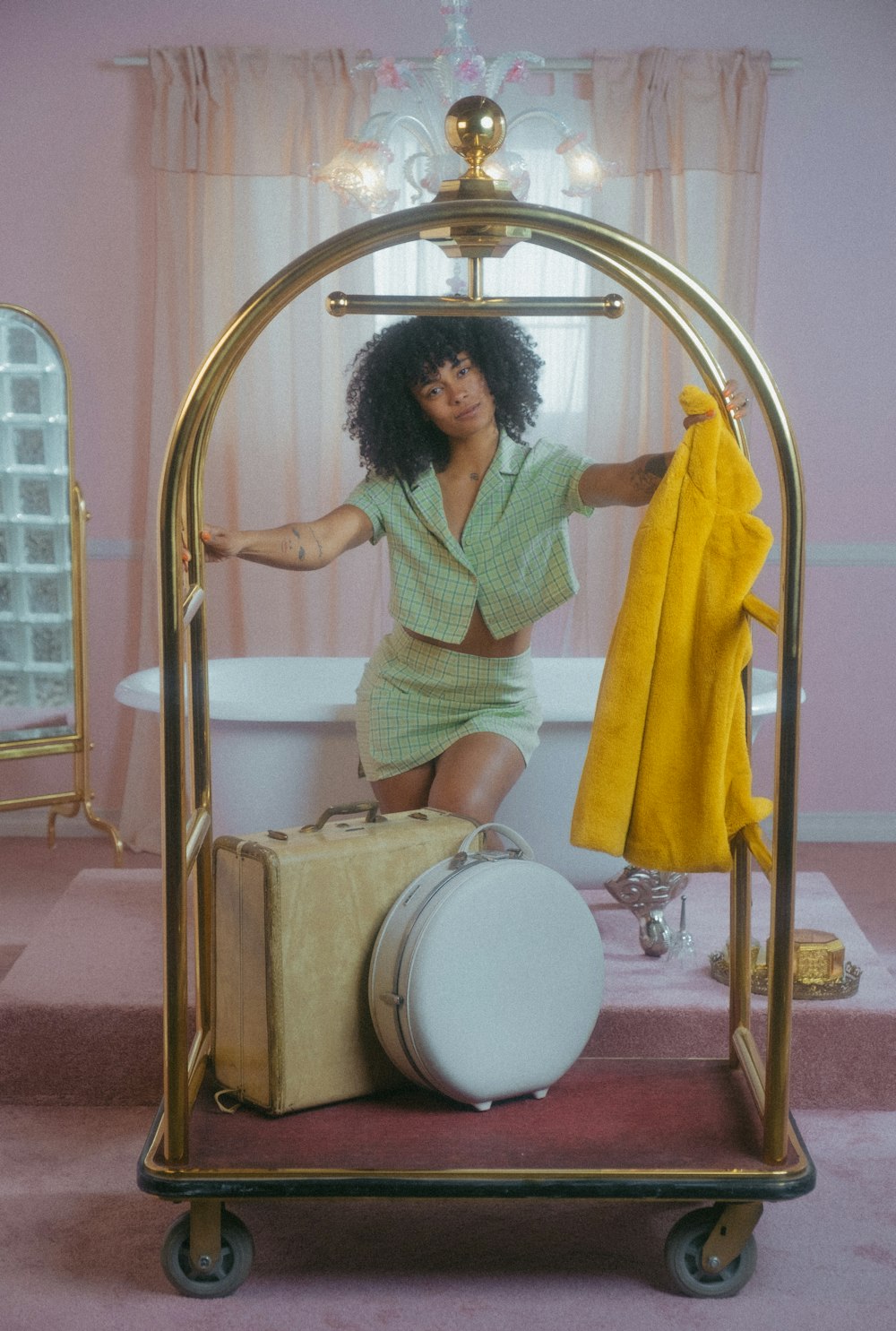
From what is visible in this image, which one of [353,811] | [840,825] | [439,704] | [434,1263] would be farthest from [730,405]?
[840,825]

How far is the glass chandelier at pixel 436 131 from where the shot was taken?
363cm

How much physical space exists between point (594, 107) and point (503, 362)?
195 centimetres

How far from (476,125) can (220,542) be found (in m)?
0.62

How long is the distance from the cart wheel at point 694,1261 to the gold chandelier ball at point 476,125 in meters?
1.33

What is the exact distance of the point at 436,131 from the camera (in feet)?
12.3

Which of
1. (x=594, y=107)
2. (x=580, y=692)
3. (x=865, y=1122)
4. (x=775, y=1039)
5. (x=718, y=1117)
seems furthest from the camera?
(x=594, y=107)

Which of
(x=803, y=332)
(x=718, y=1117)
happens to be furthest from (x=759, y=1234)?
(x=803, y=332)

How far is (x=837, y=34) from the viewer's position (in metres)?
4.09

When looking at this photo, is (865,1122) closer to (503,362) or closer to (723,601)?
(723,601)

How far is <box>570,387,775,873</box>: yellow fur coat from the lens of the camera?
1772 millimetres

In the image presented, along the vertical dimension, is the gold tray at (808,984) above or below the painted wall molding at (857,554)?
below

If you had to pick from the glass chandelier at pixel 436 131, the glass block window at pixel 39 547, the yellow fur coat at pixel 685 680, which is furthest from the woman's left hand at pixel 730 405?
the glass block window at pixel 39 547

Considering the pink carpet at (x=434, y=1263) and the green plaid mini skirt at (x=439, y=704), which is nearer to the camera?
the pink carpet at (x=434, y=1263)

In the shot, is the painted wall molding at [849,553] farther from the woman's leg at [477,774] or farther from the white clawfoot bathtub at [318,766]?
the woman's leg at [477,774]
